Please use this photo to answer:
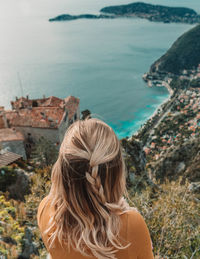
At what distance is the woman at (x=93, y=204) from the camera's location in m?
1.75

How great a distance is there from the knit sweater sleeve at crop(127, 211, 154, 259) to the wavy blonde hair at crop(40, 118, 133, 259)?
0.09 metres

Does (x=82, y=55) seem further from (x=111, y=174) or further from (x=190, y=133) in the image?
(x=111, y=174)

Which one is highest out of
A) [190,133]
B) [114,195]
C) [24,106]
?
[114,195]

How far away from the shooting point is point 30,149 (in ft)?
81.0

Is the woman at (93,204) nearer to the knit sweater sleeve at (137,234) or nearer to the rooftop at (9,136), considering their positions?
the knit sweater sleeve at (137,234)

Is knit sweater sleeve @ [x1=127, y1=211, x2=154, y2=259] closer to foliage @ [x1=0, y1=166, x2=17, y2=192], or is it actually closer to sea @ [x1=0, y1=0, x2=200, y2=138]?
foliage @ [x1=0, y1=166, x2=17, y2=192]

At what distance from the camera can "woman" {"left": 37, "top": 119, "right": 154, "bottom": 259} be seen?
1748 mm

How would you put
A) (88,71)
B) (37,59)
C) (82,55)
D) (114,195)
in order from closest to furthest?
(114,195), (88,71), (37,59), (82,55)

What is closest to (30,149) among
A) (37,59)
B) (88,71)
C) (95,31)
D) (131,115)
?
(131,115)

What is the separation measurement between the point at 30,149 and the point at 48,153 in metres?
5.14

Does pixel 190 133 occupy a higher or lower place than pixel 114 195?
lower

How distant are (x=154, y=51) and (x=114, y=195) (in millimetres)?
140322

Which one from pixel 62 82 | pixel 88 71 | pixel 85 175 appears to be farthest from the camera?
pixel 88 71

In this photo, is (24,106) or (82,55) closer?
(24,106)
